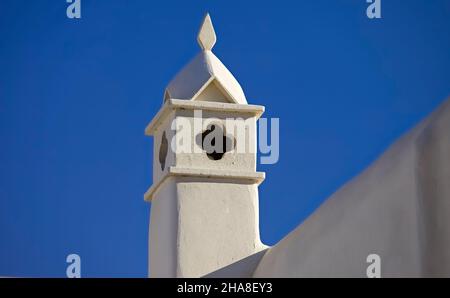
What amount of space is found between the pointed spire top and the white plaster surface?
14.0ft

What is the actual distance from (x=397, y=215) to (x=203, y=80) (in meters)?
5.01

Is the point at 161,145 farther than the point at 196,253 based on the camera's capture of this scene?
Yes

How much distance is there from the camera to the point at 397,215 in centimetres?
876

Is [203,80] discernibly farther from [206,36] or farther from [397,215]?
[397,215]

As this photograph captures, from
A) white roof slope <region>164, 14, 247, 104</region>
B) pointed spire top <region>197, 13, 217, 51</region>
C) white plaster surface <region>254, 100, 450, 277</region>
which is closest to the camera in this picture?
white plaster surface <region>254, 100, 450, 277</region>

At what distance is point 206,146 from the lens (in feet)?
42.8

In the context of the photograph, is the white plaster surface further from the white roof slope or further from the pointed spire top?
the pointed spire top

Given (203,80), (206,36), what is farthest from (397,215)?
(206,36)

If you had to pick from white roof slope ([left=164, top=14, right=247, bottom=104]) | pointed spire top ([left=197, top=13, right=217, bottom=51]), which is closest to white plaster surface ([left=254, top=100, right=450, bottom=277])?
white roof slope ([left=164, top=14, right=247, bottom=104])

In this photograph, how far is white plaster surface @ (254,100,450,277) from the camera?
→ 832 centimetres

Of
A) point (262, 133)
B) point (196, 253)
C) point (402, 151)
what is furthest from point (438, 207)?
point (262, 133)

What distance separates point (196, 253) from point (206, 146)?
1.32m
